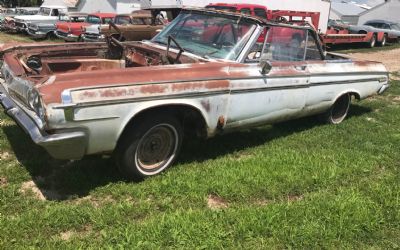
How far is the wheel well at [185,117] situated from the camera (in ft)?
13.3

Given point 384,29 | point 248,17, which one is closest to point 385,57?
point 384,29

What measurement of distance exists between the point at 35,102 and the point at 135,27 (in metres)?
11.0

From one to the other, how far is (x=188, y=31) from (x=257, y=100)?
1.25 metres

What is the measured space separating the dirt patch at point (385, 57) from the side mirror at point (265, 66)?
1038 centimetres

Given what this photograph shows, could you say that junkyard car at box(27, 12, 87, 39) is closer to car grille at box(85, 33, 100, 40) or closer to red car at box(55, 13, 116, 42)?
red car at box(55, 13, 116, 42)

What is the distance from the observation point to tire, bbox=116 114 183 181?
402 centimetres

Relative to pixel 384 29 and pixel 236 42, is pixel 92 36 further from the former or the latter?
pixel 384 29

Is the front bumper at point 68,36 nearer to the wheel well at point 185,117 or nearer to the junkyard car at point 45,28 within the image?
the junkyard car at point 45,28

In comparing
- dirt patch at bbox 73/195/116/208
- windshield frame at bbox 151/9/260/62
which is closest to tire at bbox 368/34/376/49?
windshield frame at bbox 151/9/260/62

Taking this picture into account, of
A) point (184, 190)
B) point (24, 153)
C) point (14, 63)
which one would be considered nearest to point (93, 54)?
point (14, 63)

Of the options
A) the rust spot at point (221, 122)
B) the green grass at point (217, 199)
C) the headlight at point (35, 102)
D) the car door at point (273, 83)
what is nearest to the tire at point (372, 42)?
the green grass at point (217, 199)

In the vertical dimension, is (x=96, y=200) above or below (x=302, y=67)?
below

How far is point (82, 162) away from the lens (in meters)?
4.59

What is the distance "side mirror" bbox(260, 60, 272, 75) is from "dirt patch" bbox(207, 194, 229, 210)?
1573mm
